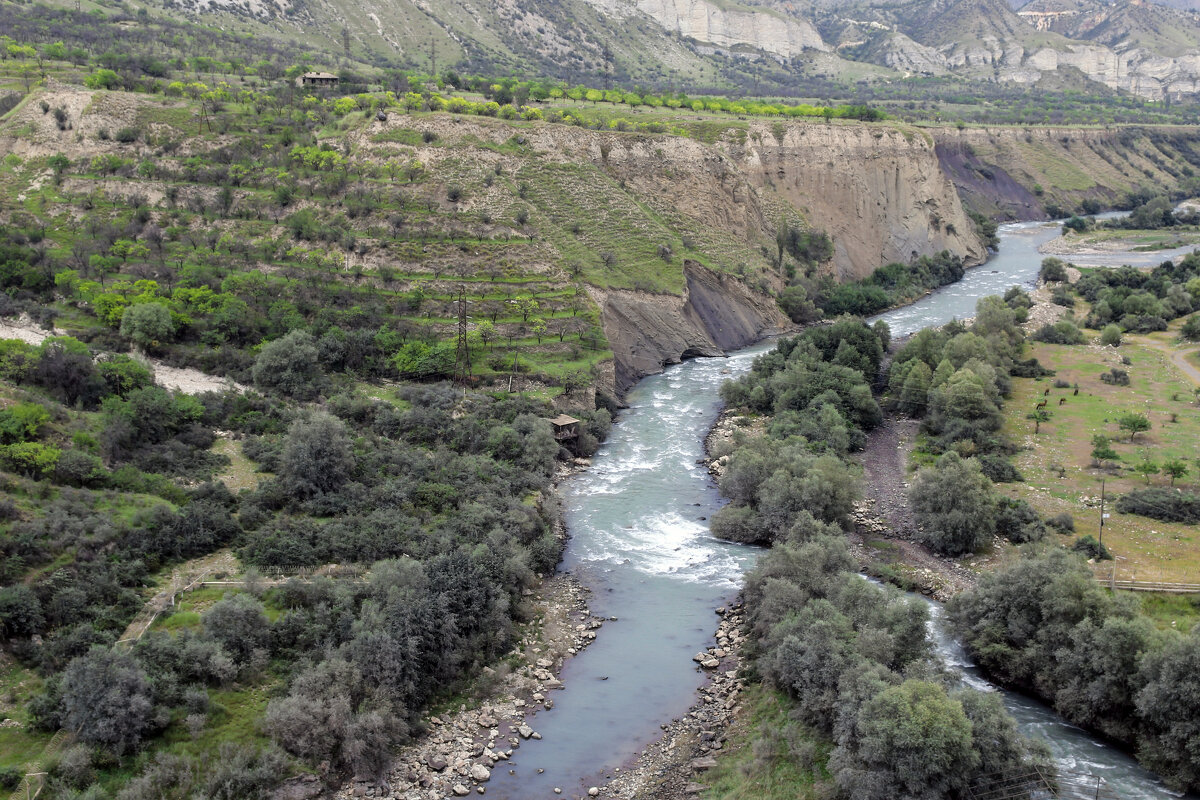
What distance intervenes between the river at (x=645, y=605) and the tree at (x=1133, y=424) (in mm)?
22239

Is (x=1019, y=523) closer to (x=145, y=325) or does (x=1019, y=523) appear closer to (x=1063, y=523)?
(x=1063, y=523)

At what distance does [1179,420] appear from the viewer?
172 feet

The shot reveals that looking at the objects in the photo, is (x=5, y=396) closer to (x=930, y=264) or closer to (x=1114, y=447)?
(x=1114, y=447)

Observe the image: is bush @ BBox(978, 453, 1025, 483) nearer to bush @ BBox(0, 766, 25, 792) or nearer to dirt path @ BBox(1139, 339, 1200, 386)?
dirt path @ BBox(1139, 339, 1200, 386)

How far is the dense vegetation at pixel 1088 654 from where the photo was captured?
85.9 feet

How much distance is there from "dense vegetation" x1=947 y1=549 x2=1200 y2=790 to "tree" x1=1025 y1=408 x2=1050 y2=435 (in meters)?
20.6

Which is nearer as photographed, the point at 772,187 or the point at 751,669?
the point at 751,669

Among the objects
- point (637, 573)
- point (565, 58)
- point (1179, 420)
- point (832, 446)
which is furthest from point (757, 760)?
point (565, 58)

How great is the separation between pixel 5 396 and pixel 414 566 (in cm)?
2121

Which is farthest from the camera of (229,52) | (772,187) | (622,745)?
(229,52)

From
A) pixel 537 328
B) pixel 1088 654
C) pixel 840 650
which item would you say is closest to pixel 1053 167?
pixel 537 328

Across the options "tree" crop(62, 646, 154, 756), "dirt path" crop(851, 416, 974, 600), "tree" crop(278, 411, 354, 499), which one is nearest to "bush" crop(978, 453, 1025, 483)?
"dirt path" crop(851, 416, 974, 600)

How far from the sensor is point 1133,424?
163ft

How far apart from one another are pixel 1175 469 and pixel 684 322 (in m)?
35.1
